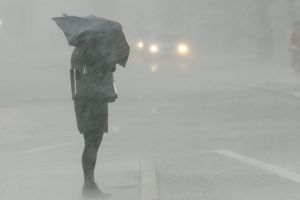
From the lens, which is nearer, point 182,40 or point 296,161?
point 296,161

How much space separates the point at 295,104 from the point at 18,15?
73091 mm

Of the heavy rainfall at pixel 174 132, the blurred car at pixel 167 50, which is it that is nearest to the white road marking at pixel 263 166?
the heavy rainfall at pixel 174 132

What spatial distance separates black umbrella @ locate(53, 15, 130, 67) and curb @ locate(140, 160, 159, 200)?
4.63 feet

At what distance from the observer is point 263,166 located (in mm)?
9953

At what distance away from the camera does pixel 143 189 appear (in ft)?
27.1

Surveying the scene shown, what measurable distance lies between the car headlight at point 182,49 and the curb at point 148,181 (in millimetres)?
33809

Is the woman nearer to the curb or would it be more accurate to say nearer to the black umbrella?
the black umbrella

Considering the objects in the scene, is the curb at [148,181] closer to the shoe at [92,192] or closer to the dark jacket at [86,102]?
the shoe at [92,192]

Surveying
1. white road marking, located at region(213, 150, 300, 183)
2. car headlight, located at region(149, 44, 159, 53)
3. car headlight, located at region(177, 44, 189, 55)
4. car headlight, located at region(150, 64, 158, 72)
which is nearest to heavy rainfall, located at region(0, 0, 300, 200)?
white road marking, located at region(213, 150, 300, 183)

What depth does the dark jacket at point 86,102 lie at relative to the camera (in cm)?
786

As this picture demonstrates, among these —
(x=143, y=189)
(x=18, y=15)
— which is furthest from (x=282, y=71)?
(x=18, y=15)

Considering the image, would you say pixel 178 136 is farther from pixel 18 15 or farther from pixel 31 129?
pixel 18 15

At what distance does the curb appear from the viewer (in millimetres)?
7949

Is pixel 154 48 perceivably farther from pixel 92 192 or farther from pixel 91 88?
pixel 91 88
